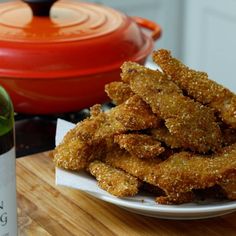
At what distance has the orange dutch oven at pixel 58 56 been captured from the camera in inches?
43.9

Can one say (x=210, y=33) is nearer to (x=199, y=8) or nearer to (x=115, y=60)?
(x=199, y=8)

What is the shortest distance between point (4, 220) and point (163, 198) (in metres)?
0.22

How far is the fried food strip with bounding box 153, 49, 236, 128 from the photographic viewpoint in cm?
85

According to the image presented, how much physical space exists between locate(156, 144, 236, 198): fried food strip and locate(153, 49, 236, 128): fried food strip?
7cm

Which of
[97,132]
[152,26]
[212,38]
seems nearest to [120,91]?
[97,132]

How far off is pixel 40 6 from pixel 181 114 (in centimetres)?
48

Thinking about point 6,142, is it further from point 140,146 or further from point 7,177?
point 140,146

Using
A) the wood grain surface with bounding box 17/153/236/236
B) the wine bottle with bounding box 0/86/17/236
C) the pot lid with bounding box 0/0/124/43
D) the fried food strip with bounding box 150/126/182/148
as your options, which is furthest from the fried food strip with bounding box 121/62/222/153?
the pot lid with bounding box 0/0/124/43

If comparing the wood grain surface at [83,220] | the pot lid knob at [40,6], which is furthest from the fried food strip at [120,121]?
the pot lid knob at [40,6]

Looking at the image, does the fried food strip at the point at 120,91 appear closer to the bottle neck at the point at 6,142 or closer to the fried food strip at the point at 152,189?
the fried food strip at the point at 152,189

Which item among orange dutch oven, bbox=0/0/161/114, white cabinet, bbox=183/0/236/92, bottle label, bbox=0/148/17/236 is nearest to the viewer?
bottle label, bbox=0/148/17/236

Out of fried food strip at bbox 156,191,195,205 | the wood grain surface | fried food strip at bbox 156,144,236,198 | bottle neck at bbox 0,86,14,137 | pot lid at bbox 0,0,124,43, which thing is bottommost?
the wood grain surface

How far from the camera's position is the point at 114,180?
83cm

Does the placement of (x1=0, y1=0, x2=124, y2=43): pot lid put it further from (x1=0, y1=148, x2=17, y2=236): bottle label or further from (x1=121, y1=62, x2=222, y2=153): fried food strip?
(x1=0, y1=148, x2=17, y2=236): bottle label
